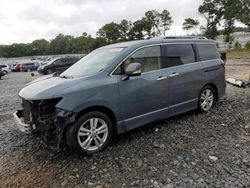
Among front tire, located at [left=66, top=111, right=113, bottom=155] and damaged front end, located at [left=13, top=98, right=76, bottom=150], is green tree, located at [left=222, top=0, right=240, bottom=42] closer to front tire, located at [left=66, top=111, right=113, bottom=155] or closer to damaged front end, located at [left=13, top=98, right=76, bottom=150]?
front tire, located at [left=66, top=111, right=113, bottom=155]

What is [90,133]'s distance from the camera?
14.6 ft

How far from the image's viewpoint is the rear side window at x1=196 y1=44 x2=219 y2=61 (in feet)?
21.2

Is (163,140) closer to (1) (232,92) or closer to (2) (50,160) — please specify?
(2) (50,160)

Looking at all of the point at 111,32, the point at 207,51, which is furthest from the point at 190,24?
the point at 207,51

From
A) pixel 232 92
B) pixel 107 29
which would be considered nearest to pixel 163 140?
pixel 232 92

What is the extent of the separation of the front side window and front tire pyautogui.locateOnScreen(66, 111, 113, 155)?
3.03 ft

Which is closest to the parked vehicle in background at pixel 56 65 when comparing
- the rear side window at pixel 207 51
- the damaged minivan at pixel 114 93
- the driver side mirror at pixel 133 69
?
the rear side window at pixel 207 51

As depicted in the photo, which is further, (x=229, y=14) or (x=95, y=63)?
(x=229, y=14)

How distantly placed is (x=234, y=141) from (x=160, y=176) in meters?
1.76

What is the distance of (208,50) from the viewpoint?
668cm

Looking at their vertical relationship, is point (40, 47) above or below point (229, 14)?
below

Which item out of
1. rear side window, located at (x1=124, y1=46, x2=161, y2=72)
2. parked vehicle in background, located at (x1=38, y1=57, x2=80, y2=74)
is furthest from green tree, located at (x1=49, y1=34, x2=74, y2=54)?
rear side window, located at (x1=124, y1=46, x2=161, y2=72)

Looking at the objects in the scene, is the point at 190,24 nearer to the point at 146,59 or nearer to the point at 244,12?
the point at 244,12

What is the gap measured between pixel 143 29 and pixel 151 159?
66.2 m
